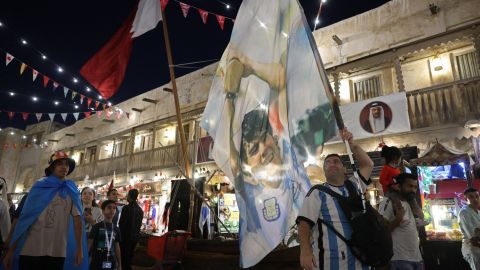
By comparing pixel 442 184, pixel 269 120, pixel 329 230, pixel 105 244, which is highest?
pixel 269 120

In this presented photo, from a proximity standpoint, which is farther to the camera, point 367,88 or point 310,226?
point 367,88

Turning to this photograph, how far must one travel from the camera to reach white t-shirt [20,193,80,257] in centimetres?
338

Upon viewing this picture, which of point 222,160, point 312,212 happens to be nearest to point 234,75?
point 222,160

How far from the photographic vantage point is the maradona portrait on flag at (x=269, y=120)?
2971 millimetres

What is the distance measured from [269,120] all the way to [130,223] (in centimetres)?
442

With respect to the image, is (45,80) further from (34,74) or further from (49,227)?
(49,227)

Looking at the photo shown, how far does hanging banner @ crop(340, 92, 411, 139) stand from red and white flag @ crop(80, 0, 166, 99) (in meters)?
7.03

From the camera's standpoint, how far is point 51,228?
3.51 m

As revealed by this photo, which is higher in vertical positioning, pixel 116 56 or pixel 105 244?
pixel 116 56

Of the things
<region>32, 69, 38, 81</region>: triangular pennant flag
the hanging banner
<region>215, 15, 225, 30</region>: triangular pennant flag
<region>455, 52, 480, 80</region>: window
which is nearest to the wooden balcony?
the hanging banner

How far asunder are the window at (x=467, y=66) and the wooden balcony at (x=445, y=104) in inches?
48.8

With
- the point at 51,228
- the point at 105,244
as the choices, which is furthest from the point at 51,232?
the point at 105,244

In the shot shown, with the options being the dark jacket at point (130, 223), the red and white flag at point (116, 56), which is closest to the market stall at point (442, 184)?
the dark jacket at point (130, 223)

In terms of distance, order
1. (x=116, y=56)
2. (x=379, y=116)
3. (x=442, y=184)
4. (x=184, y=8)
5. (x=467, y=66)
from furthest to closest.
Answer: (x=184, y=8) → (x=467, y=66) → (x=379, y=116) → (x=116, y=56) → (x=442, y=184)
